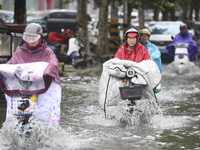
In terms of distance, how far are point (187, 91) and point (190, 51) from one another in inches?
156

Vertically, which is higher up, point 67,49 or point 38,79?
point 38,79

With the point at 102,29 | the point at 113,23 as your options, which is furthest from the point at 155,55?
the point at 113,23

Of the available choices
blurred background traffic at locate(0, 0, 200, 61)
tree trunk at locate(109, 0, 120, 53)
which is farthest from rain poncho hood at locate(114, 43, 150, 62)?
tree trunk at locate(109, 0, 120, 53)

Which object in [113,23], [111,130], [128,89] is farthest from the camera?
[113,23]

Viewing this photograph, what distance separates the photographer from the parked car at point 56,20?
89.2 ft

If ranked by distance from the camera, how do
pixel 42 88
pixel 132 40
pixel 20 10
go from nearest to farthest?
pixel 42 88 < pixel 132 40 < pixel 20 10

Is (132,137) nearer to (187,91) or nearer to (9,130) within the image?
(9,130)

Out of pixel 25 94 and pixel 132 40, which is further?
pixel 132 40

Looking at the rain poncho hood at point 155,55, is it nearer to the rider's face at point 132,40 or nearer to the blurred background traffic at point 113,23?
the rider's face at point 132,40

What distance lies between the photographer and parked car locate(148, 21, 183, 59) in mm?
22453

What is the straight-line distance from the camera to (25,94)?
254 inches

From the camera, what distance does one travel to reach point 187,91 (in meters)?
12.8

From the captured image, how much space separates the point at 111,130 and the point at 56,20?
66.3 feet

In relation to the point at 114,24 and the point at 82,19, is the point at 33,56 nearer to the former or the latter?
the point at 82,19
